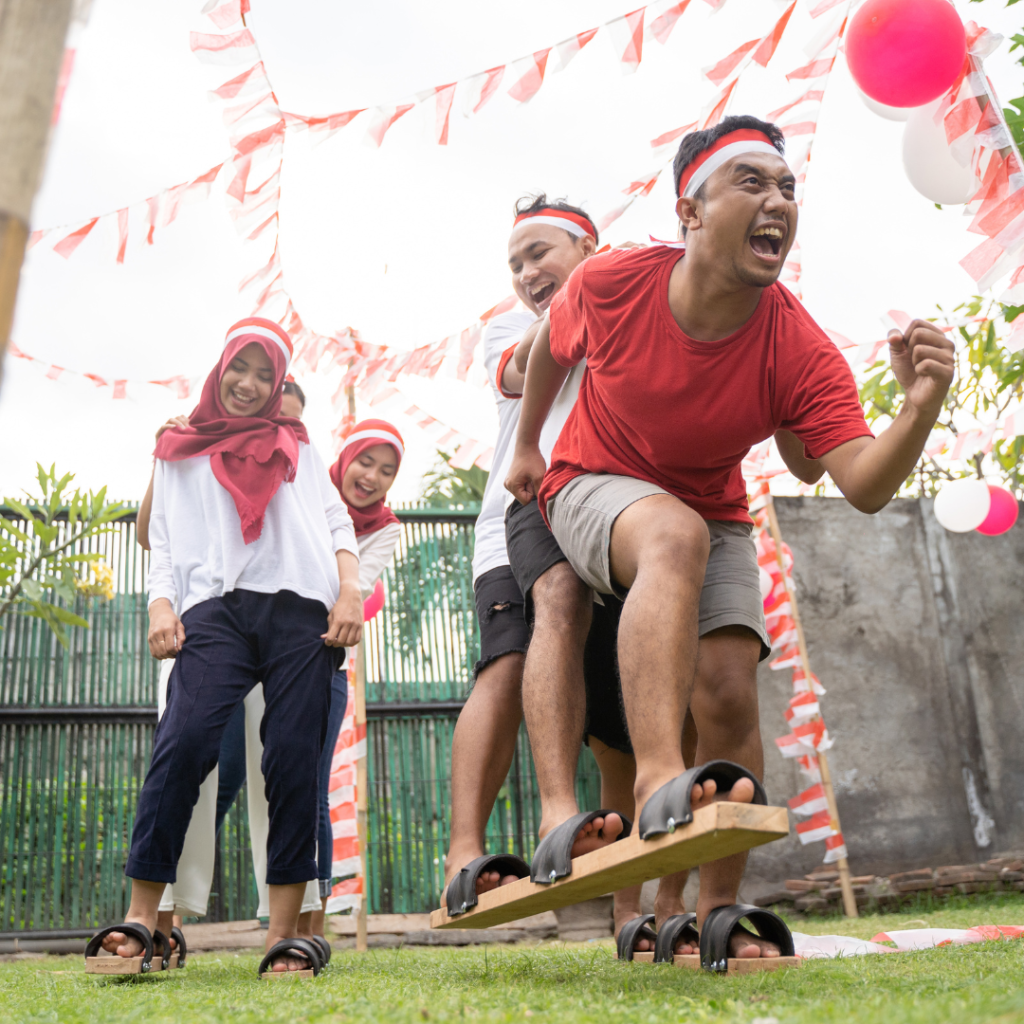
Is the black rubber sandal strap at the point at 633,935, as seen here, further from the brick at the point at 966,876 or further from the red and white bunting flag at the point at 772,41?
the brick at the point at 966,876

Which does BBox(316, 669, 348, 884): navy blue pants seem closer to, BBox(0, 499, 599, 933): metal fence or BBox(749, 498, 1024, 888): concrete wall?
BBox(0, 499, 599, 933): metal fence

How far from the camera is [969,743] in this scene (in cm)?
597

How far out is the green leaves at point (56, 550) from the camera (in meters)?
4.78

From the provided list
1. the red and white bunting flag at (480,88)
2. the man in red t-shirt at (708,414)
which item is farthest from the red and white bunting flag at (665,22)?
the man in red t-shirt at (708,414)

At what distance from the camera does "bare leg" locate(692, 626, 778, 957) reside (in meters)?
1.92

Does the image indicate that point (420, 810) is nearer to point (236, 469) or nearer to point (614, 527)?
point (236, 469)

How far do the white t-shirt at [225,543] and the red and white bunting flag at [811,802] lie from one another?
3.36 m

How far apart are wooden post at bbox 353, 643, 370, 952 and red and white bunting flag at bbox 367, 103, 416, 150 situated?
2594mm

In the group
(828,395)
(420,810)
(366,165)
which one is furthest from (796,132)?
(420,810)

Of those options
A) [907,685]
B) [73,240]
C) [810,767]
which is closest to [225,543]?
[73,240]

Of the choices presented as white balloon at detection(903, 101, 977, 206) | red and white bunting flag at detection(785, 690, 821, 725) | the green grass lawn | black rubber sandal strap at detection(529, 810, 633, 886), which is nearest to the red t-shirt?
black rubber sandal strap at detection(529, 810, 633, 886)

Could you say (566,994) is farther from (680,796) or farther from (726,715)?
(726,715)

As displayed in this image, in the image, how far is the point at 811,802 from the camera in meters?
5.16

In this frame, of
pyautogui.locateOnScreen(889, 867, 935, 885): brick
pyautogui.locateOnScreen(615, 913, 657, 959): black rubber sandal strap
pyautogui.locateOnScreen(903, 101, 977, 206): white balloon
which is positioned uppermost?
pyautogui.locateOnScreen(903, 101, 977, 206): white balloon
